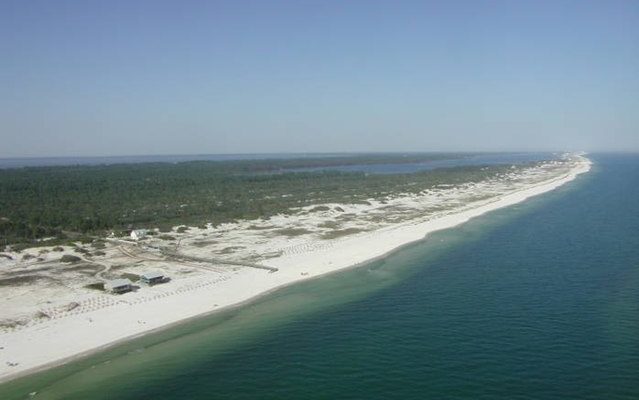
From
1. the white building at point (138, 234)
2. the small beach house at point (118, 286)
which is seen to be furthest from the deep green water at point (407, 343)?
the white building at point (138, 234)

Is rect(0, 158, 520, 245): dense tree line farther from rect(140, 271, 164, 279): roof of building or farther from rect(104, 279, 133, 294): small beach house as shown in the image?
rect(104, 279, 133, 294): small beach house

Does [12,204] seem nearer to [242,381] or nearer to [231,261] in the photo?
[231,261]

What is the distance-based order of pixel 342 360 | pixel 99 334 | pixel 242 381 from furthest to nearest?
pixel 99 334
pixel 342 360
pixel 242 381

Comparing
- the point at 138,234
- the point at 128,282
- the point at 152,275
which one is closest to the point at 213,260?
the point at 152,275

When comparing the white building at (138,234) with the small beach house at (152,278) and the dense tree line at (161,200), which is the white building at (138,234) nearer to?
the dense tree line at (161,200)

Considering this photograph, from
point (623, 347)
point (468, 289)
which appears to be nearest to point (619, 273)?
point (468, 289)
